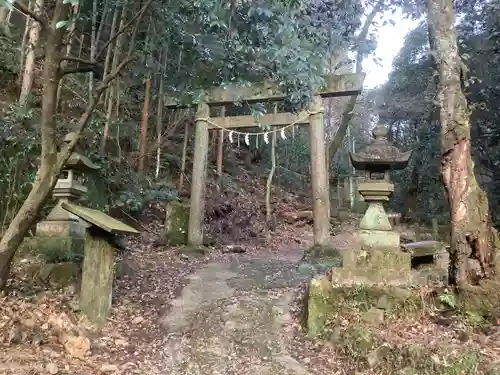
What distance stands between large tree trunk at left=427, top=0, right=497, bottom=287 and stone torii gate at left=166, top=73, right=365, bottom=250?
3.91 m

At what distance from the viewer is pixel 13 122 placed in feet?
24.9

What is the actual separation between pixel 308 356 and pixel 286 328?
660 millimetres

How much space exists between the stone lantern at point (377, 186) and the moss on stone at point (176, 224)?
4850 millimetres

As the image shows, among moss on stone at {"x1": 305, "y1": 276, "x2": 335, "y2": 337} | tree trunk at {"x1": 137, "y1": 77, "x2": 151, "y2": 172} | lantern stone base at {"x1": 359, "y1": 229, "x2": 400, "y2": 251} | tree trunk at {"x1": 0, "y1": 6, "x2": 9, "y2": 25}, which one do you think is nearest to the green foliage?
tree trunk at {"x1": 137, "y1": 77, "x2": 151, "y2": 172}

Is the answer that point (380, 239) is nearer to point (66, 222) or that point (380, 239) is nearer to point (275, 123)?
point (66, 222)

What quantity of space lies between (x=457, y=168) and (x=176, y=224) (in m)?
6.22

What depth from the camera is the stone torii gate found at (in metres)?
9.20

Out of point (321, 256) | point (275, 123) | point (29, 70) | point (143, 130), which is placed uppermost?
point (29, 70)

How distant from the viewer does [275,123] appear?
987cm

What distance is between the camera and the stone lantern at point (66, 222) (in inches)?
228

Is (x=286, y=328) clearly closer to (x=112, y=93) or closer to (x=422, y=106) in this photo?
(x=112, y=93)

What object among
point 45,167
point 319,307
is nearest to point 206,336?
point 319,307

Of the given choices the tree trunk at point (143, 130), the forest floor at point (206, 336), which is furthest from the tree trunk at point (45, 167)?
the tree trunk at point (143, 130)

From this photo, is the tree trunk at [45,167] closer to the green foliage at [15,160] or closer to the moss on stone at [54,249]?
the moss on stone at [54,249]
